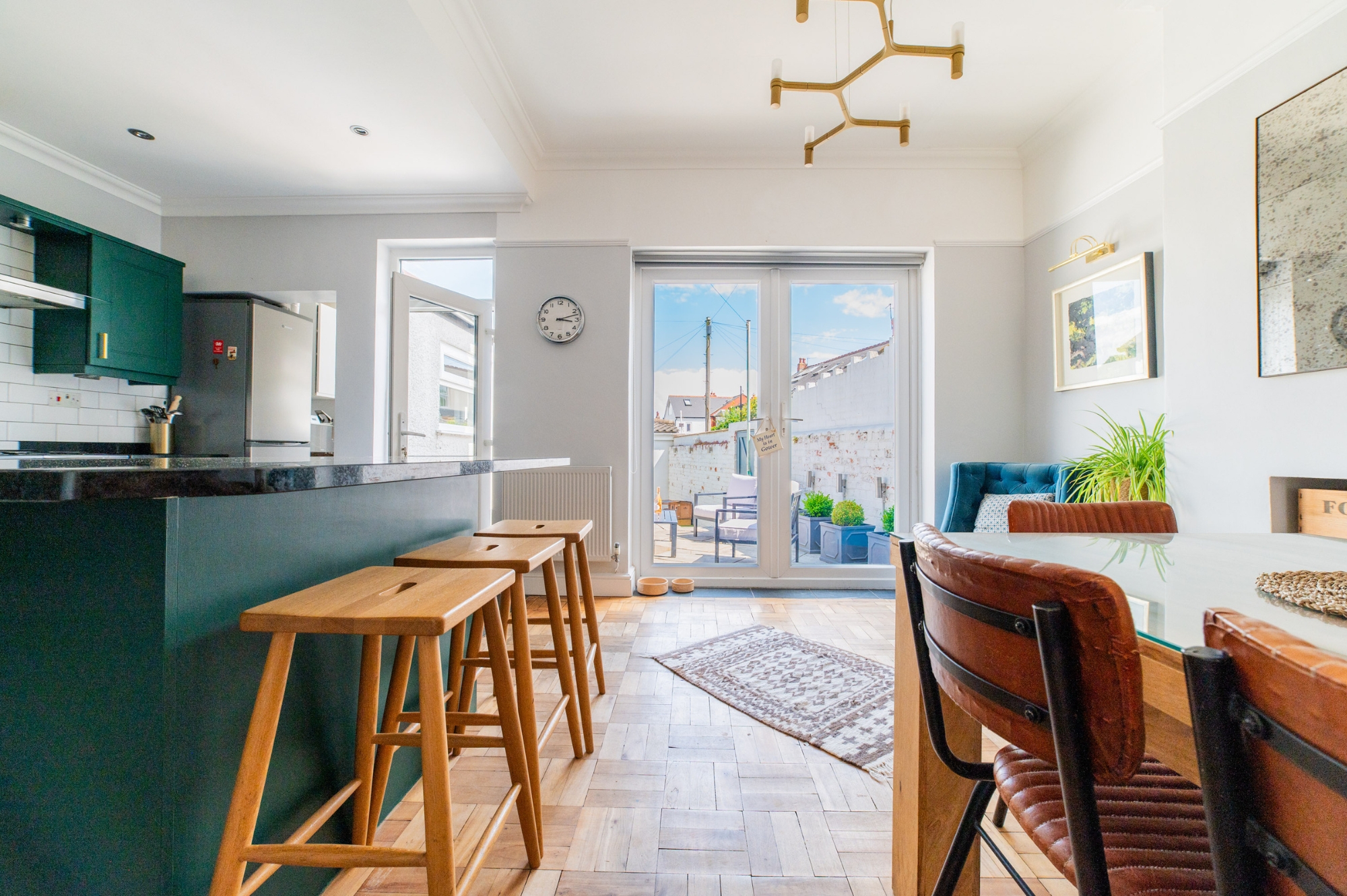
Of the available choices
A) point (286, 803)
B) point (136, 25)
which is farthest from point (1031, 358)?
point (136, 25)

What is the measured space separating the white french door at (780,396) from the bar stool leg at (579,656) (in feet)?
6.80

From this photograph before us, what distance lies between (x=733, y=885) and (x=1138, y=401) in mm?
2835

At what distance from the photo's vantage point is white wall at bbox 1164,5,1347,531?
5.81ft

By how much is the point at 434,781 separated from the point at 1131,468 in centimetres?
277

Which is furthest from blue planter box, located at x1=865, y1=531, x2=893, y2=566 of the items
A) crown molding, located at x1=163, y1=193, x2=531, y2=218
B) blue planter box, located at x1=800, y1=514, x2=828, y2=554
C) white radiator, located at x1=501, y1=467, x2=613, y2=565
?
crown molding, located at x1=163, y1=193, x2=531, y2=218

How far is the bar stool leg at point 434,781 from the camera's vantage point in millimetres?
851

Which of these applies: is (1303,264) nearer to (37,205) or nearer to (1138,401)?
(1138,401)

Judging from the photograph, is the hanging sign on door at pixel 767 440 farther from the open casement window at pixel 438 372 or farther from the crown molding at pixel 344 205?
the crown molding at pixel 344 205

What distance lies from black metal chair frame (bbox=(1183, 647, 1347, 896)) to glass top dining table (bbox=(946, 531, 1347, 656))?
230 millimetres

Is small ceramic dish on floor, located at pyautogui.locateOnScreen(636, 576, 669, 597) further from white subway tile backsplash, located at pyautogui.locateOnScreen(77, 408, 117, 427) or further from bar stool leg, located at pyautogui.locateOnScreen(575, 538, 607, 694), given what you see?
white subway tile backsplash, located at pyautogui.locateOnScreen(77, 408, 117, 427)

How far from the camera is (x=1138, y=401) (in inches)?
107

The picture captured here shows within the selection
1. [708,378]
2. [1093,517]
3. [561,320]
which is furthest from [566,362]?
[1093,517]

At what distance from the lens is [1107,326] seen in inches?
115

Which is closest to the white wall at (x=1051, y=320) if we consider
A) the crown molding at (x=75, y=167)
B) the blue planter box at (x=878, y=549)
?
the blue planter box at (x=878, y=549)
